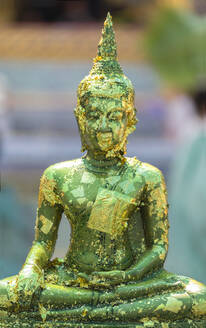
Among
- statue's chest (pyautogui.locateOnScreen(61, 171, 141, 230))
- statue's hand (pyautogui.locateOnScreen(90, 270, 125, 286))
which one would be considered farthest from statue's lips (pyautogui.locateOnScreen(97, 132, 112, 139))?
statue's hand (pyautogui.locateOnScreen(90, 270, 125, 286))

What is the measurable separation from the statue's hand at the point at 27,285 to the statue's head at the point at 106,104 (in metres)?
0.36

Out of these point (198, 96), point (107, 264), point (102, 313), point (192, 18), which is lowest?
point (102, 313)

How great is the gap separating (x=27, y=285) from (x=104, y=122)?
0.46 m

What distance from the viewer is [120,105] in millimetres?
1715

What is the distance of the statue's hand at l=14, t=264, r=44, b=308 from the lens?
167 centimetres

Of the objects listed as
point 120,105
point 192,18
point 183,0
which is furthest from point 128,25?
point 120,105

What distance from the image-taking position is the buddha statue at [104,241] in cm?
167

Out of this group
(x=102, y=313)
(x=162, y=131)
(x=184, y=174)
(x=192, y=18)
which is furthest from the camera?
(x=162, y=131)

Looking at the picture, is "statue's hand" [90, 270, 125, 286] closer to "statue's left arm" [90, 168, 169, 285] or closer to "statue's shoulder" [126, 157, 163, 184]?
"statue's left arm" [90, 168, 169, 285]

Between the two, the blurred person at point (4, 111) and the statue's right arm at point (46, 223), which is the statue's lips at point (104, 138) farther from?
the blurred person at point (4, 111)

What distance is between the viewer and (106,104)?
5.58 feet

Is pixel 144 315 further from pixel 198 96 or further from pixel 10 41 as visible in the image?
pixel 10 41

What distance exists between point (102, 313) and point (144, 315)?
107 mm

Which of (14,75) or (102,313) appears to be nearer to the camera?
(102,313)
